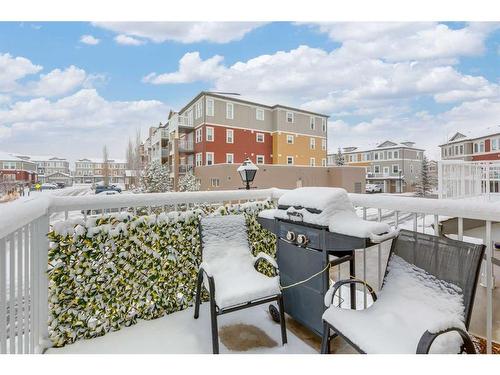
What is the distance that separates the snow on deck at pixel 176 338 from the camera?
2.11m

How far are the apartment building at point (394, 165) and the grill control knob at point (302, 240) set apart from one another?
1101 inches

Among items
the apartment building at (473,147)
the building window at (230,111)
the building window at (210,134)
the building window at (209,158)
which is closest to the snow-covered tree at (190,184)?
the building window at (209,158)

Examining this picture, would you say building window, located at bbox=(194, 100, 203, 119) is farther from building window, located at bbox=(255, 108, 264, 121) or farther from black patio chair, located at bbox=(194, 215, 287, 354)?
black patio chair, located at bbox=(194, 215, 287, 354)

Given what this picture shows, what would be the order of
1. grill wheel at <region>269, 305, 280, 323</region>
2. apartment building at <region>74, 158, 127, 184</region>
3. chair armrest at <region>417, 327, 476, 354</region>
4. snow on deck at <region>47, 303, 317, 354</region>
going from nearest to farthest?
chair armrest at <region>417, 327, 476, 354</region>
snow on deck at <region>47, 303, 317, 354</region>
grill wheel at <region>269, 305, 280, 323</region>
apartment building at <region>74, 158, 127, 184</region>

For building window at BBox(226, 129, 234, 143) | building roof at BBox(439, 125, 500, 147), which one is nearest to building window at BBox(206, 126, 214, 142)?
building window at BBox(226, 129, 234, 143)

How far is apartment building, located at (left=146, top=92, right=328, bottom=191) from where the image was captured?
17875mm

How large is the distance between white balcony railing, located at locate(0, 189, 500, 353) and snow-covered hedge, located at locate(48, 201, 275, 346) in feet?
0.30

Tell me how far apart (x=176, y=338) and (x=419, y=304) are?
1790 mm

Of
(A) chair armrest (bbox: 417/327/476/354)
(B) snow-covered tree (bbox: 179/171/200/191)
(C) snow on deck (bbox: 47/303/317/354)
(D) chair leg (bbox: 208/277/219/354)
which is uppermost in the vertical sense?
(B) snow-covered tree (bbox: 179/171/200/191)

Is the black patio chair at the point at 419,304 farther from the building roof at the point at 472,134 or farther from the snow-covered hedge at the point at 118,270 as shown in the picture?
the building roof at the point at 472,134

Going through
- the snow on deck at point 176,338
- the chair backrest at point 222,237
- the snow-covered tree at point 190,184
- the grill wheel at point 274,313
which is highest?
the snow-covered tree at point 190,184

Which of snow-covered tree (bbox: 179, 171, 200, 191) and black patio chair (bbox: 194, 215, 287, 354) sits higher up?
snow-covered tree (bbox: 179, 171, 200, 191)

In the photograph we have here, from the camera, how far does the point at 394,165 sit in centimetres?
2933
